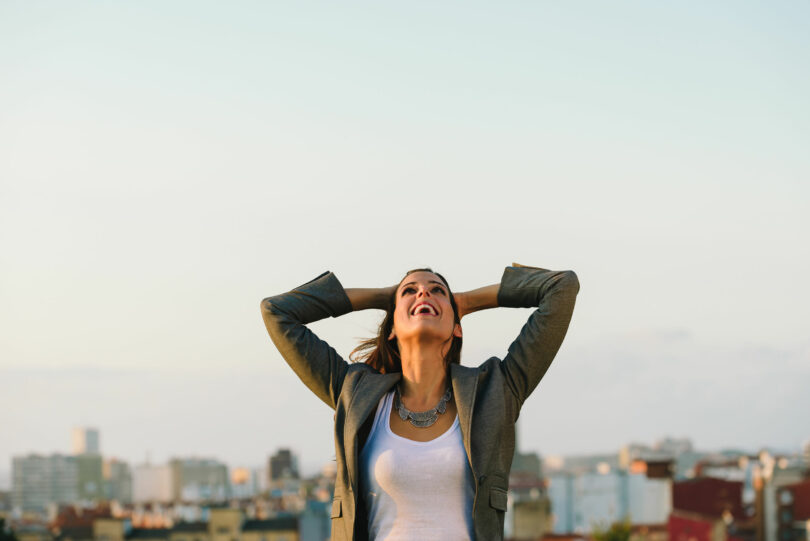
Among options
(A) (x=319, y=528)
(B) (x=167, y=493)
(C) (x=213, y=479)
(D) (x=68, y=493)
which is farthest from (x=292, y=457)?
(A) (x=319, y=528)

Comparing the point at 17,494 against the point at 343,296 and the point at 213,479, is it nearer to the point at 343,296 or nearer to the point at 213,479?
the point at 213,479

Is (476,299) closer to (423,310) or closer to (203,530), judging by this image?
(423,310)

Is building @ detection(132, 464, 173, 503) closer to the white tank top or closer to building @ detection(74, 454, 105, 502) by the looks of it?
building @ detection(74, 454, 105, 502)

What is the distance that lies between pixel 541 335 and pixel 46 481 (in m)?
132

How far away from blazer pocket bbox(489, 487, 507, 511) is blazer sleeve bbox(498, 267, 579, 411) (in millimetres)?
328

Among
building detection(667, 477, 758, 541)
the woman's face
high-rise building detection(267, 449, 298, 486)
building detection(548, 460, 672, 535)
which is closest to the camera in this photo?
the woman's face

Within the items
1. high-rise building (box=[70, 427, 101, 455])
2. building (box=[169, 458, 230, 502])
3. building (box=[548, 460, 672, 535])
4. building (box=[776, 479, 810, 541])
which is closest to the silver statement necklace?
building (box=[776, 479, 810, 541])

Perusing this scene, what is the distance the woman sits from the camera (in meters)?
3.76

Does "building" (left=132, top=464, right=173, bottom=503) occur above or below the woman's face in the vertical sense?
below

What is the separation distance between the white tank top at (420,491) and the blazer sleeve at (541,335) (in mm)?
320

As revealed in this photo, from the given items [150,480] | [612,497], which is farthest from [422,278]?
[150,480]

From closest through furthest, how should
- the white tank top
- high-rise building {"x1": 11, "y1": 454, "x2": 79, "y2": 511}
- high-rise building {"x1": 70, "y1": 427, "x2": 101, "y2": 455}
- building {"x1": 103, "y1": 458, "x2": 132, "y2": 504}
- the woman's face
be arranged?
the white tank top < the woman's face < building {"x1": 103, "y1": 458, "x2": 132, "y2": 504} < high-rise building {"x1": 11, "y1": 454, "x2": 79, "y2": 511} < high-rise building {"x1": 70, "y1": 427, "x2": 101, "y2": 455}

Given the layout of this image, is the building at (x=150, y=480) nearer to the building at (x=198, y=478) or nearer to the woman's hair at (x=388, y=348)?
the building at (x=198, y=478)

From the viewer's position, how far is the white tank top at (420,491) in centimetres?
373
